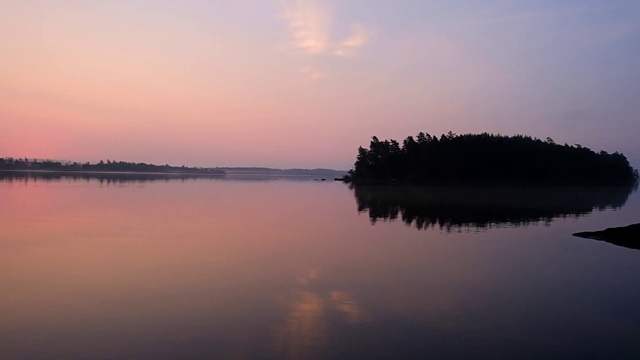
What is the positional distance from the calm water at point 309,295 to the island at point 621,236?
0.68 meters

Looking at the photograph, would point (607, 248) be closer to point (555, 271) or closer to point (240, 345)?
point (555, 271)

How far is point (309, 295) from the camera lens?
10.5m

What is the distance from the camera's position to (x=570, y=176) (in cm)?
9244

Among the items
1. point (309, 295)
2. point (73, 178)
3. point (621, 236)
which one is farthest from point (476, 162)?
point (309, 295)

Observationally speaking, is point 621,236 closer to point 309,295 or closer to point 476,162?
point 309,295

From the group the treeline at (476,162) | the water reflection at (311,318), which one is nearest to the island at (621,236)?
the water reflection at (311,318)

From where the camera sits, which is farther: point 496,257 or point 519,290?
point 496,257

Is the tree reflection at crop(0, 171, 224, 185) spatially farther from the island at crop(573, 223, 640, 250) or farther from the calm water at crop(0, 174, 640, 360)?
the island at crop(573, 223, 640, 250)

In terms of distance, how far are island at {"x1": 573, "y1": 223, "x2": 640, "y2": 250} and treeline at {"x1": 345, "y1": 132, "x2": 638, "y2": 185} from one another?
208 feet

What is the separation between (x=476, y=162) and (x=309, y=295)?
3056 inches

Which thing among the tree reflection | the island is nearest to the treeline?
the tree reflection

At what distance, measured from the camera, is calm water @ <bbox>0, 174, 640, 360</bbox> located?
762 centimetres

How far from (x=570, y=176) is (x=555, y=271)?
286 feet

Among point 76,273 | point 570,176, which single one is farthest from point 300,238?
point 570,176
